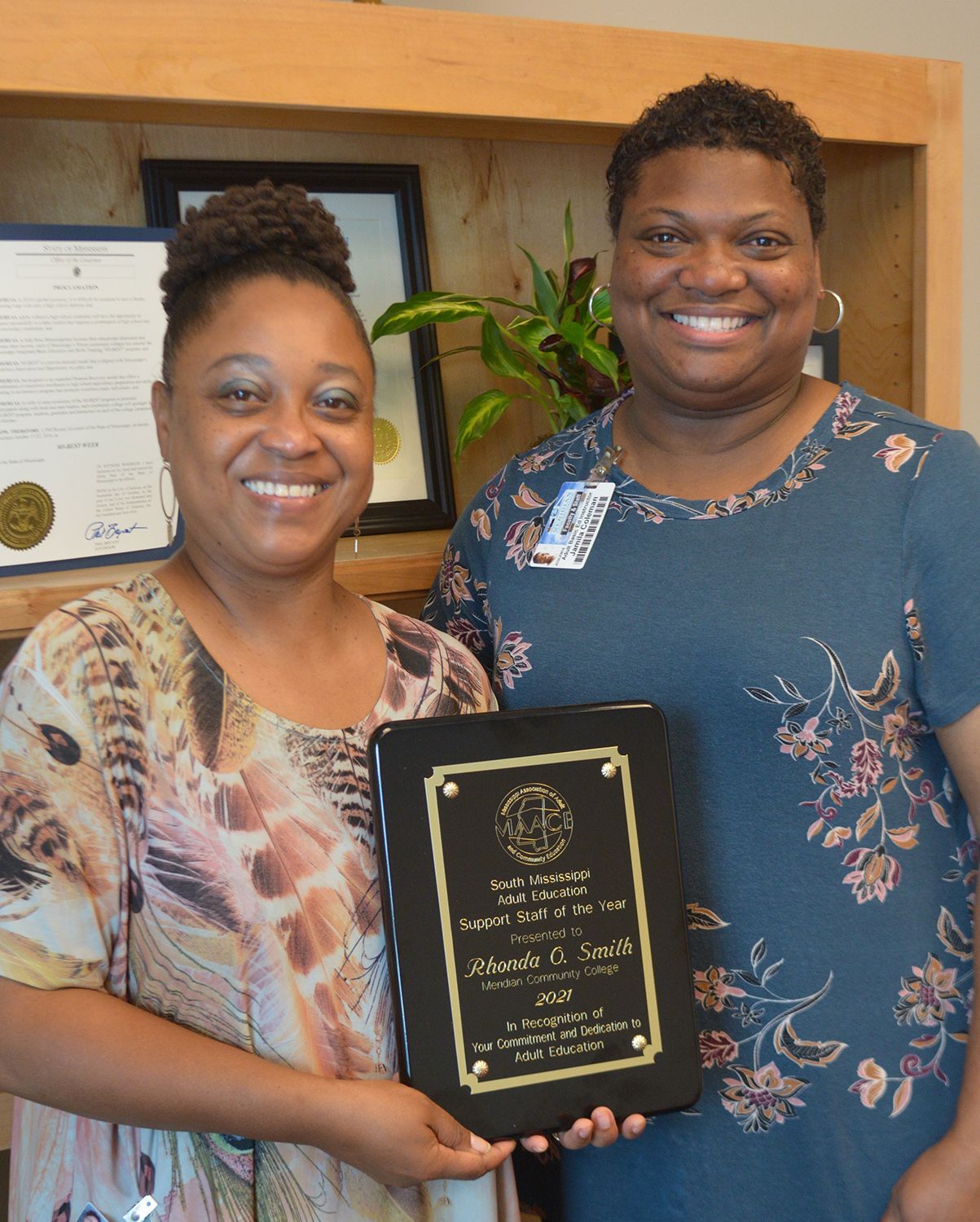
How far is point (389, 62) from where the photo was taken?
140 cm

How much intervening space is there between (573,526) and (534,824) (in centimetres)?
39

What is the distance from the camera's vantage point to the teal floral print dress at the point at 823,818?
3.90 feet

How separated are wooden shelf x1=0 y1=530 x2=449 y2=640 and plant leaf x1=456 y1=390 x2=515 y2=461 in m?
0.16

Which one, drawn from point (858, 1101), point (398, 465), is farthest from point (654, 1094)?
point (398, 465)

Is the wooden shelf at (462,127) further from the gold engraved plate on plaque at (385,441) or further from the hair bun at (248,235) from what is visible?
the hair bun at (248,235)

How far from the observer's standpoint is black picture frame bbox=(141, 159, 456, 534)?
167cm

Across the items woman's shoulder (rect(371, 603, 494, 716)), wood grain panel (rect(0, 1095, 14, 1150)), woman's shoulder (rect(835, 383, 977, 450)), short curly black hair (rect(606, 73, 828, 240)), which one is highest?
short curly black hair (rect(606, 73, 828, 240))

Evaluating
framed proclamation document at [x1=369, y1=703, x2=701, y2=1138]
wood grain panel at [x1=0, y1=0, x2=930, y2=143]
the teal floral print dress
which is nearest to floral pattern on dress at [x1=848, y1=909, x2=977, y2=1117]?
the teal floral print dress

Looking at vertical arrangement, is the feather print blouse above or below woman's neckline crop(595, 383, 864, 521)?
below

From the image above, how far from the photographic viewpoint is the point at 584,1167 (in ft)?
4.27

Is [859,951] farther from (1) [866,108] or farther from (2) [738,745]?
(1) [866,108]

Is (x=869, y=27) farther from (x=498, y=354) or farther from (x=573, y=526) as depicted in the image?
(x=573, y=526)

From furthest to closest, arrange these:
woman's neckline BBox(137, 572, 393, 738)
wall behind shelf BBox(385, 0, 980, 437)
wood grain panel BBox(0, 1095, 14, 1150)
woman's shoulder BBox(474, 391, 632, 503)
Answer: wall behind shelf BBox(385, 0, 980, 437)
wood grain panel BBox(0, 1095, 14, 1150)
woman's shoulder BBox(474, 391, 632, 503)
woman's neckline BBox(137, 572, 393, 738)

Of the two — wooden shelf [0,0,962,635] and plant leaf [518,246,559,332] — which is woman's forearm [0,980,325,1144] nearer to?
wooden shelf [0,0,962,635]
